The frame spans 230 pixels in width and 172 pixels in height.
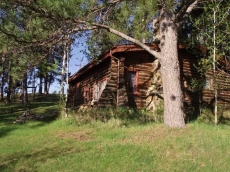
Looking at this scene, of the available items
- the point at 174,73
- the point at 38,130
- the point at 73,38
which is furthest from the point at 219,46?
the point at 38,130

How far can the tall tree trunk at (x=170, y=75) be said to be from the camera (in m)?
→ 10.3

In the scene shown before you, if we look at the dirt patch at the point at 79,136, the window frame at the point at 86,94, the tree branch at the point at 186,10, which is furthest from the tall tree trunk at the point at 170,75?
the window frame at the point at 86,94

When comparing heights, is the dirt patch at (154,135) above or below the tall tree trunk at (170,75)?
below

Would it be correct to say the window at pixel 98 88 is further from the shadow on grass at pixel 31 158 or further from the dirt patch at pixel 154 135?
the shadow on grass at pixel 31 158

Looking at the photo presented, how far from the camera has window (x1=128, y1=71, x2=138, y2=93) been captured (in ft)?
52.9

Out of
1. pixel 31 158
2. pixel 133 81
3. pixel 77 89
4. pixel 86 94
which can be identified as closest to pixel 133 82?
pixel 133 81

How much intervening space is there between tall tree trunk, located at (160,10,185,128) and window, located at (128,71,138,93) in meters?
Answer: 5.28

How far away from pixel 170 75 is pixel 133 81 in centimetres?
576

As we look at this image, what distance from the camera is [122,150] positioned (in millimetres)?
7844

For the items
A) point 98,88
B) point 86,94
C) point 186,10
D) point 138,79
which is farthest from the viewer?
point 86,94

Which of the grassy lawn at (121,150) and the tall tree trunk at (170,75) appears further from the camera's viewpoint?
the tall tree trunk at (170,75)

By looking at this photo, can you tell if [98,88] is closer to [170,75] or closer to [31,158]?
[170,75]

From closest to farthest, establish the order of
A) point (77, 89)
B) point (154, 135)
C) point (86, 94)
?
point (154, 135) → point (86, 94) → point (77, 89)

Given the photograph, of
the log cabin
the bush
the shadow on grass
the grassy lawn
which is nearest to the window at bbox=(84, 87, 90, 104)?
the log cabin
